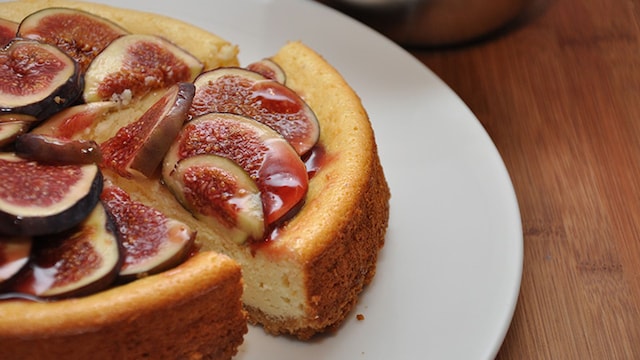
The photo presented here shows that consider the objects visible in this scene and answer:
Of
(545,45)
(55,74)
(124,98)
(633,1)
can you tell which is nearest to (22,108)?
(55,74)

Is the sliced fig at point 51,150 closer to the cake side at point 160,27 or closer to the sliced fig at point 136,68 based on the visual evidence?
the sliced fig at point 136,68

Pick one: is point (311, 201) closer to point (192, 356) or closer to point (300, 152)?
point (300, 152)

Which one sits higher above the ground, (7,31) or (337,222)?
(7,31)

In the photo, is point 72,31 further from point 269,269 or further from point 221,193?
point 269,269

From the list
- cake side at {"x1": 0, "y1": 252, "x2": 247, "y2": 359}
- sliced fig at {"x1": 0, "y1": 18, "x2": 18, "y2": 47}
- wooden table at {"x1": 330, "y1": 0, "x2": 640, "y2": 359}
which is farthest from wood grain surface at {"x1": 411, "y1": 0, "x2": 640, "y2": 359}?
sliced fig at {"x1": 0, "y1": 18, "x2": 18, "y2": 47}

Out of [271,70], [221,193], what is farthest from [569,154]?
[221,193]
